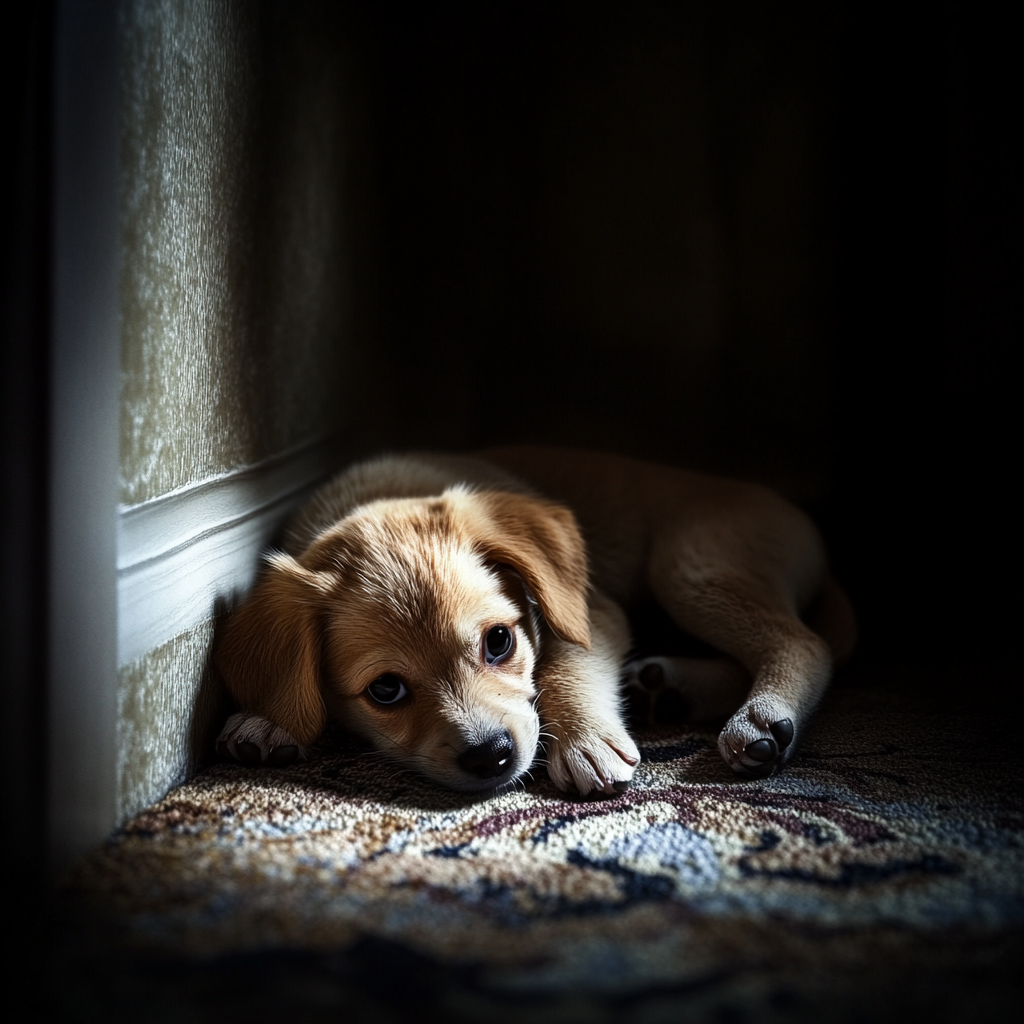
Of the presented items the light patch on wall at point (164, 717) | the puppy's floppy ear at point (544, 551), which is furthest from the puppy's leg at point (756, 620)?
the light patch on wall at point (164, 717)

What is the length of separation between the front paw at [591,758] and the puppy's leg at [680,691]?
0.25 metres

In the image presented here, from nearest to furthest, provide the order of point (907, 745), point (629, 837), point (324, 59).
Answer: point (629, 837) → point (907, 745) → point (324, 59)

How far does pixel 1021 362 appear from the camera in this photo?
2102 mm

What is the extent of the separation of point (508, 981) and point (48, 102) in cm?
112

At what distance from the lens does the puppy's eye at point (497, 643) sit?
5.27 feet

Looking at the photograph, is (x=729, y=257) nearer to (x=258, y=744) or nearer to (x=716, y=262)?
(x=716, y=262)

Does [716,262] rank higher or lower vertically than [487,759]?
higher

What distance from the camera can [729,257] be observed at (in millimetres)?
2664

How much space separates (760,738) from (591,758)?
A: 0.96ft

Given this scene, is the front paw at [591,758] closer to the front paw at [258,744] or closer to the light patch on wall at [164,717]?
the front paw at [258,744]

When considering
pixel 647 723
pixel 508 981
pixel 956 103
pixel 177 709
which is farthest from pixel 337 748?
pixel 956 103

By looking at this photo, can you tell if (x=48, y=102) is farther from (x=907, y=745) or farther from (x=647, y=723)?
(x=907, y=745)

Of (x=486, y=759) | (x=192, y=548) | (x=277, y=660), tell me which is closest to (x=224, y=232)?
(x=192, y=548)

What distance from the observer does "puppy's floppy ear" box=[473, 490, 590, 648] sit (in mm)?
1654
